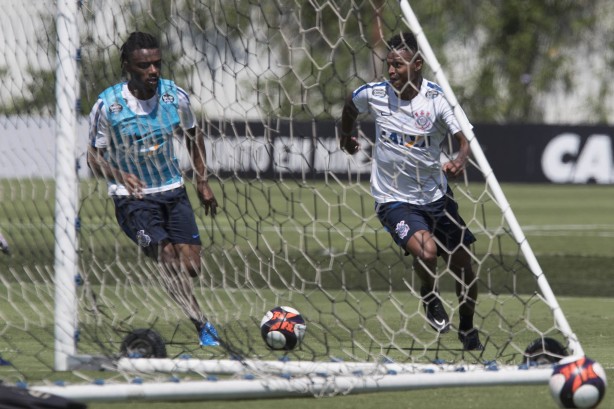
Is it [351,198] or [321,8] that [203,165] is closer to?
[321,8]

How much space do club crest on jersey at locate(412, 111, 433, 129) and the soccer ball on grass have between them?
4.97ft

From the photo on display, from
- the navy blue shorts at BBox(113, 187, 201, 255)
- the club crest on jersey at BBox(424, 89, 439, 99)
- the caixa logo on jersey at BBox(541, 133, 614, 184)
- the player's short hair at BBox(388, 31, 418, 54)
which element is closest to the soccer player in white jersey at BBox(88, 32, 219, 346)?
the navy blue shorts at BBox(113, 187, 201, 255)

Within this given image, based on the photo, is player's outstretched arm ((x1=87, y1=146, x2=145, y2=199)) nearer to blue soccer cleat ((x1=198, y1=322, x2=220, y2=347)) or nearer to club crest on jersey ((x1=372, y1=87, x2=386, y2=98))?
blue soccer cleat ((x1=198, y1=322, x2=220, y2=347))

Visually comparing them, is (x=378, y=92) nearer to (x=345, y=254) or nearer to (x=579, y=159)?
(x=345, y=254)

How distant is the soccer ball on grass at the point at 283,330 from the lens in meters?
7.81

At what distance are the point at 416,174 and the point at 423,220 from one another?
0.32 m

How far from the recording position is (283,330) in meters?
7.84

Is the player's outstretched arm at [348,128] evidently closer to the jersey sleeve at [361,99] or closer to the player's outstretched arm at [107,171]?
the jersey sleeve at [361,99]

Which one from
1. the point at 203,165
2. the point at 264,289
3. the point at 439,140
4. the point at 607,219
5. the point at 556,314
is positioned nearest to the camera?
the point at 556,314

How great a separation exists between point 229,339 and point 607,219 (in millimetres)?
14363

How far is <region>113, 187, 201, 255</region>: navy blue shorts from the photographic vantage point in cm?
812

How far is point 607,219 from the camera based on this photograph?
21.3 m

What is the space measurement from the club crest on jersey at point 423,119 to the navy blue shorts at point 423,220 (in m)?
0.46

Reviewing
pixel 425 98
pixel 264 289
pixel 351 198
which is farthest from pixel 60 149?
pixel 351 198
